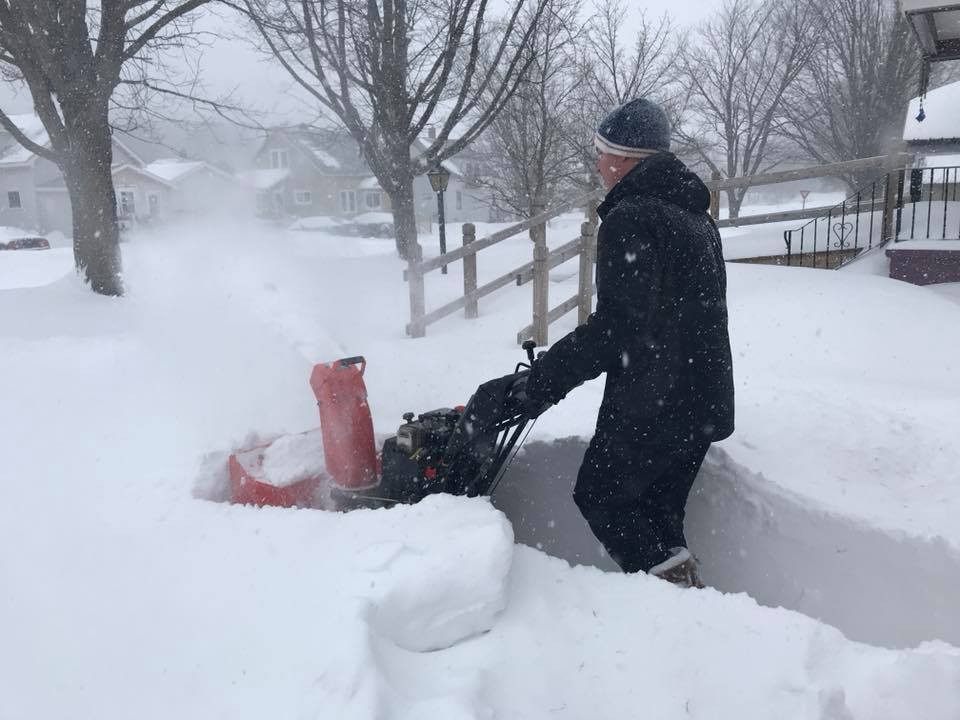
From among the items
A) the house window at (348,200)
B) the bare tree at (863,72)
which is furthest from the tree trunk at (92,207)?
the house window at (348,200)

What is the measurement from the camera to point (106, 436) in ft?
14.4

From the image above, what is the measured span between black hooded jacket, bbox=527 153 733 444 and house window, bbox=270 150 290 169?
146ft

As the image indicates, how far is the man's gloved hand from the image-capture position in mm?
2779

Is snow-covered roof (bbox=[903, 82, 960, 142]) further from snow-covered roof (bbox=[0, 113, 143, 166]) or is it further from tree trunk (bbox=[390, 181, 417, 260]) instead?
snow-covered roof (bbox=[0, 113, 143, 166])

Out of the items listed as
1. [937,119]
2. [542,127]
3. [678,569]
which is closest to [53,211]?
[542,127]

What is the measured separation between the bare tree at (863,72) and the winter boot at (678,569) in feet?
63.1

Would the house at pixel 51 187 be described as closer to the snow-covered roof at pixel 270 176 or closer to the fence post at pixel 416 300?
the snow-covered roof at pixel 270 176

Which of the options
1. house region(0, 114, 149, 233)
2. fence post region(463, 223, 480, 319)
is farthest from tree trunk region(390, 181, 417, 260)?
house region(0, 114, 149, 233)

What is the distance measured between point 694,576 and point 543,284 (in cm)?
528

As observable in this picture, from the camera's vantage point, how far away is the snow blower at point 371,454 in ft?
9.54

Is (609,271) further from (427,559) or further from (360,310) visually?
(360,310)

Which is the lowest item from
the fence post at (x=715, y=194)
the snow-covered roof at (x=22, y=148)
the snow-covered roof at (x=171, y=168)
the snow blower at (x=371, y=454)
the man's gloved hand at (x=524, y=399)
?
the snow blower at (x=371, y=454)

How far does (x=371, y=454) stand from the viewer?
3555mm

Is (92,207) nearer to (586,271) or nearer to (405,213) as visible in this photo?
(586,271)
